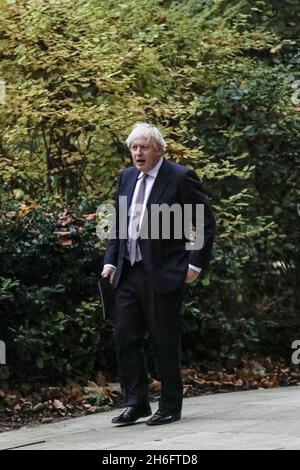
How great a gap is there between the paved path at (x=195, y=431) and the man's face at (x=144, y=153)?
173cm

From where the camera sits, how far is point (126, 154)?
11.6 metres

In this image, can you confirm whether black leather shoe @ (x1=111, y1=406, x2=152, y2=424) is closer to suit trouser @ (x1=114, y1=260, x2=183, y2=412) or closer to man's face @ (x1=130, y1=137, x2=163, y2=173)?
suit trouser @ (x1=114, y1=260, x2=183, y2=412)

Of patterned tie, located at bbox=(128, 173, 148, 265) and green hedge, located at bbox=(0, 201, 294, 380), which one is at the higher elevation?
patterned tie, located at bbox=(128, 173, 148, 265)

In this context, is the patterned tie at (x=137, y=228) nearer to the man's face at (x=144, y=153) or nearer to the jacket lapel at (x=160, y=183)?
the jacket lapel at (x=160, y=183)

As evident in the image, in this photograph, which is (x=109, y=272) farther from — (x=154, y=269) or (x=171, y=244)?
(x=171, y=244)

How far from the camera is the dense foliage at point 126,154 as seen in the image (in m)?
10.3

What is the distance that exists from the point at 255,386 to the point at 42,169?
8.87 ft

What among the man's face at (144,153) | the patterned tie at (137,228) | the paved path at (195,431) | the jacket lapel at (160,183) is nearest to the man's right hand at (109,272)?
the patterned tie at (137,228)

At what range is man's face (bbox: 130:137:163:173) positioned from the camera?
8734 mm

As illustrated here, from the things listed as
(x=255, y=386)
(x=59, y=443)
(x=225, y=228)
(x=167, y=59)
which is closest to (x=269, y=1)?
(x=167, y=59)

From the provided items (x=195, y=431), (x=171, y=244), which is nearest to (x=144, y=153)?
(x=171, y=244)

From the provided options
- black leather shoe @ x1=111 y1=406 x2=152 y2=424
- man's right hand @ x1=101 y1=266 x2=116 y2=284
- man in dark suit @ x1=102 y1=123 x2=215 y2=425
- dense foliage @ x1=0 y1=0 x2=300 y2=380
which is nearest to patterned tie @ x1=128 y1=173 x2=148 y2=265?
man in dark suit @ x1=102 y1=123 x2=215 y2=425

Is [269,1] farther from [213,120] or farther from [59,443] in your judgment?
[59,443]

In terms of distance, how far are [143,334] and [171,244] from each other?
64cm
